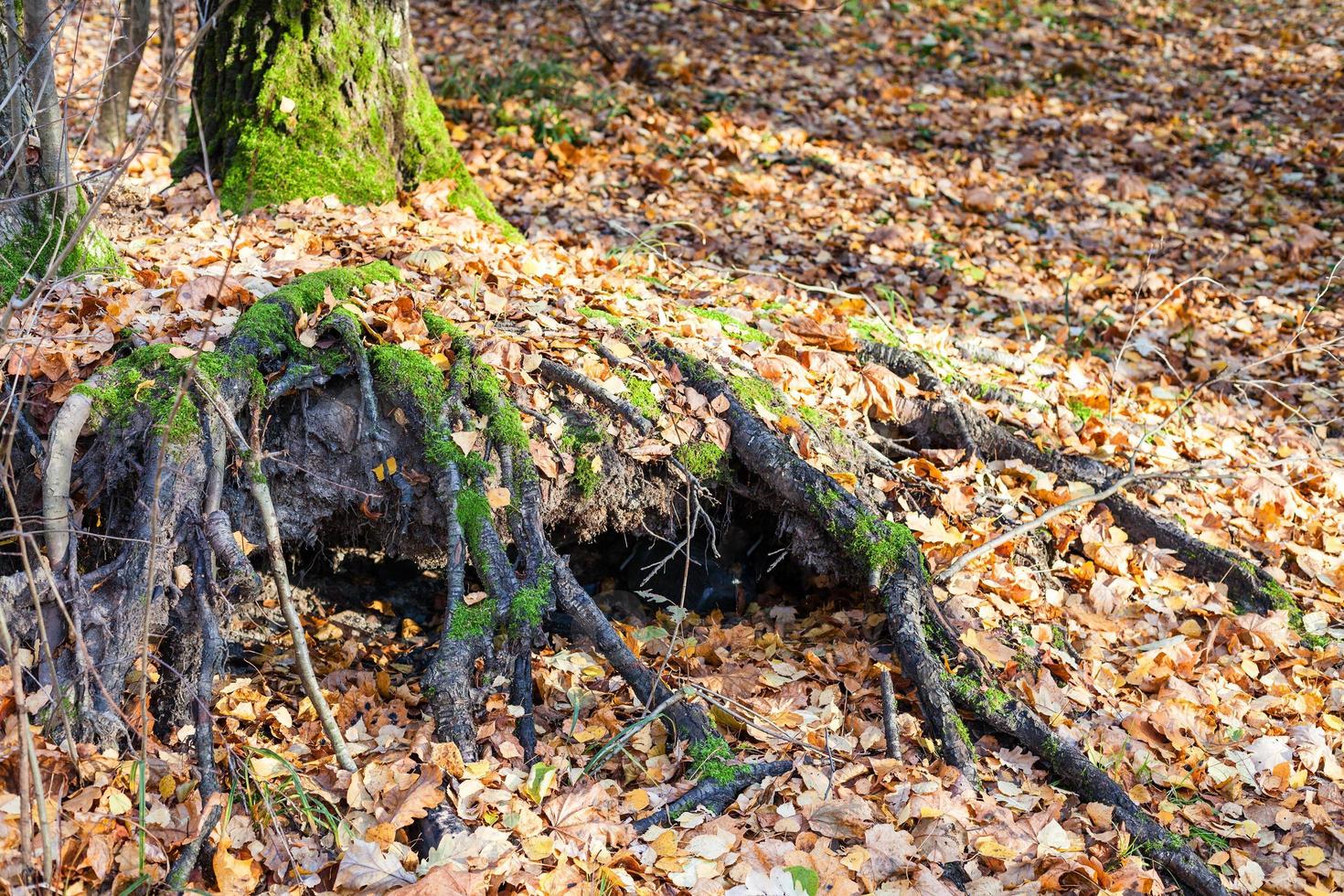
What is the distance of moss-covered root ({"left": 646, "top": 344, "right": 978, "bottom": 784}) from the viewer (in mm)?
3439

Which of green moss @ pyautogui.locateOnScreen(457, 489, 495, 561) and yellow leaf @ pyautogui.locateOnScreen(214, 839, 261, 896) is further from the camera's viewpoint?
green moss @ pyautogui.locateOnScreen(457, 489, 495, 561)

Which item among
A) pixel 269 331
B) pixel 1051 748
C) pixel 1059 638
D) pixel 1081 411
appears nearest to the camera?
pixel 1051 748

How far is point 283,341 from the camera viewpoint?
136 inches

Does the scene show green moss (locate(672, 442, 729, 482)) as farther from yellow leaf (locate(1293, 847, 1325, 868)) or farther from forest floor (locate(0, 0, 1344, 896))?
yellow leaf (locate(1293, 847, 1325, 868))

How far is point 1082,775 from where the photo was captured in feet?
10.6

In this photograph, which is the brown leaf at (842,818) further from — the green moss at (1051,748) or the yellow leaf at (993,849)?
the green moss at (1051,748)

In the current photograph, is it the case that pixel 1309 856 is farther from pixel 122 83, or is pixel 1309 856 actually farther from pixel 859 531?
pixel 122 83

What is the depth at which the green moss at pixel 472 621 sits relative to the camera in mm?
3154

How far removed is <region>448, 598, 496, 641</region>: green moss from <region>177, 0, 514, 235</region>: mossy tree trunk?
2.82m

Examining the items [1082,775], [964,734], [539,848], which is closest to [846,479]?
[964,734]

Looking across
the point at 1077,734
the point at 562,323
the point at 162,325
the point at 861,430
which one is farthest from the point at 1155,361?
the point at 162,325

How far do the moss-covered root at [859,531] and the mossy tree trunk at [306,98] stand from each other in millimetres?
2455

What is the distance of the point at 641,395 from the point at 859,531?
39.3 inches

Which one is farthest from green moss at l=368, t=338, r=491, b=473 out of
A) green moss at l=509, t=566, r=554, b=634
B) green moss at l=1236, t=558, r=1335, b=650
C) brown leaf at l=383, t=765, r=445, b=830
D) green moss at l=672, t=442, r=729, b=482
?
green moss at l=1236, t=558, r=1335, b=650
